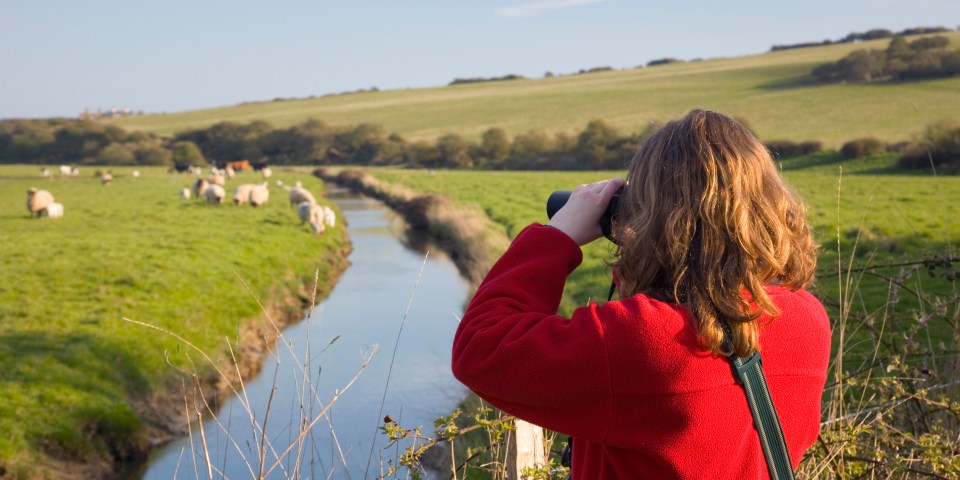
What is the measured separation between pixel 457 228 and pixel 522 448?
18028 millimetres

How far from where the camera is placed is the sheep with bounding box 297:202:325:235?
71.5 feet

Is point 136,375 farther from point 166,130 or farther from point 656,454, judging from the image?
point 166,130

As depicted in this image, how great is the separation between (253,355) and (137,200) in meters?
20.9

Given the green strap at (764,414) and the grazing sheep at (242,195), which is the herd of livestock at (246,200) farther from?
the green strap at (764,414)

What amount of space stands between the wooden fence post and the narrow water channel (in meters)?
0.64

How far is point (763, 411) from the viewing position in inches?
61.7

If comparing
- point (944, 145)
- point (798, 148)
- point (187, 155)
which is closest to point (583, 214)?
point (944, 145)

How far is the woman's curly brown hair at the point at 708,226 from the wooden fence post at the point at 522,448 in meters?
1.10

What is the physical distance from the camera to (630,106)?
221ft

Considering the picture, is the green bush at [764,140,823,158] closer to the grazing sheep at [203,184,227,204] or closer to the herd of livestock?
the herd of livestock

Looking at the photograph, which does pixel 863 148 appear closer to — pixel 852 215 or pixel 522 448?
pixel 852 215

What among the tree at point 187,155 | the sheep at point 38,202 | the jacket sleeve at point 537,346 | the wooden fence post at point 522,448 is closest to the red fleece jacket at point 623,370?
the jacket sleeve at point 537,346

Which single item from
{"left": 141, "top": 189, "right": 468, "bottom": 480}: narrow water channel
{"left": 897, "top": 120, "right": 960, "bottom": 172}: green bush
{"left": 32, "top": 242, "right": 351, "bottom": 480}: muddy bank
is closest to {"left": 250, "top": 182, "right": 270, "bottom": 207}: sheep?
{"left": 141, "top": 189, "right": 468, "bottom": 480}: narrow water channel

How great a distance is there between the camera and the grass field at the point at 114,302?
8.58m
